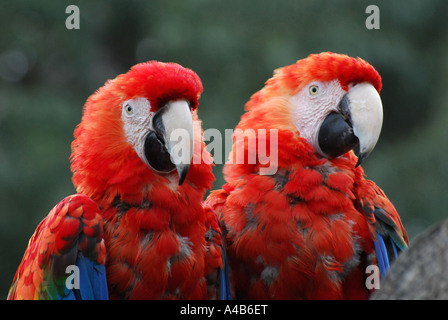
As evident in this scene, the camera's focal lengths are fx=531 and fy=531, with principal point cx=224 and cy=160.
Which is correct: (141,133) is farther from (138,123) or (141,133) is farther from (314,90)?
(314,90)

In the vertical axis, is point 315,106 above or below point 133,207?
above

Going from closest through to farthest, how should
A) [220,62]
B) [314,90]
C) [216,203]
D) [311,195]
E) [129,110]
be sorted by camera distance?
[129,110] < [311,195] < [314,90] < [216,203] < [220,62]

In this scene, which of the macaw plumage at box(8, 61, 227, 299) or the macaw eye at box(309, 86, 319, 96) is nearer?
the macaw plumage at box(8, 61, 227, 299)

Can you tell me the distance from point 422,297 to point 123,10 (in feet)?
14.6

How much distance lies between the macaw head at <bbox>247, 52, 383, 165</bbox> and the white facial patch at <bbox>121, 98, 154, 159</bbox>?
512mm

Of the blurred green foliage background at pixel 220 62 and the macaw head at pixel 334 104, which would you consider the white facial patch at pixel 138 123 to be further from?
the blurred green foliage background at pixel 220 62

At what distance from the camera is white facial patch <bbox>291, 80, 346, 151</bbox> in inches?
76.3

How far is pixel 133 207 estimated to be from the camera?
1.69m

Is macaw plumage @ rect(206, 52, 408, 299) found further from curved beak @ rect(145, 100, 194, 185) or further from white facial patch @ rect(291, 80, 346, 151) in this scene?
curved beak @ rect(145, 100, 194, 185)

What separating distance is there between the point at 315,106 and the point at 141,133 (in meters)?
0.66

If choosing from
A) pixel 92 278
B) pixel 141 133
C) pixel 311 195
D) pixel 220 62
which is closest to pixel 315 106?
pixel 311 195

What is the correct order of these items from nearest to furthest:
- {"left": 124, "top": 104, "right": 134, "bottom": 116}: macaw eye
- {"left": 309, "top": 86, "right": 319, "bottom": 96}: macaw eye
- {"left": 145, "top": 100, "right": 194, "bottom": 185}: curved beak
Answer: {"left": 145, "top": 100, "right": 194, "bottom": 185}: curved beak → {"left": 124, "top": 104, "right": 134, "bottom": 116}: macaw eye → {"left": 309, "top": 86, "right": 319, "bottom": 96}: macaw eye

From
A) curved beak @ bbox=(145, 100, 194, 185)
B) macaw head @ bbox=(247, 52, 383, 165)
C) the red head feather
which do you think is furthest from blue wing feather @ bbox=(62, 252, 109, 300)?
the red head feather
